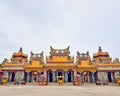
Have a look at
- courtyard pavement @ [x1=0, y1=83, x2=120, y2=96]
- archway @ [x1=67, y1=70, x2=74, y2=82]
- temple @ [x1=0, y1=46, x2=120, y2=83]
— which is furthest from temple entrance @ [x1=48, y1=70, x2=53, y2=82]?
courtyard pavement @ [x1=0, y1=83, x2=120, y2=96]

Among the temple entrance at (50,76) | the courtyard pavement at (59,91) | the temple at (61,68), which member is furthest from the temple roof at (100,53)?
the courtyard pavement at (59,91)

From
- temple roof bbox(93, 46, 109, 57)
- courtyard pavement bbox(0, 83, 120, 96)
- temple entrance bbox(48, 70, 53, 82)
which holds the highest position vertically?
temple roof bbox(93, 46, 109, 57)

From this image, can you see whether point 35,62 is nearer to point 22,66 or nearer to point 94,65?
point 22,66

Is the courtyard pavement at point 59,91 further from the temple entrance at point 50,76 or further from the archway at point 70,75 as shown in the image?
the temple entrance at point 50,76

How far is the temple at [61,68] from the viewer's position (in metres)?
29.2

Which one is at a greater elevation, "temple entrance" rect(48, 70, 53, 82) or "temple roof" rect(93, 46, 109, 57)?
"temple roof" rect(93, 46, 109, 57)

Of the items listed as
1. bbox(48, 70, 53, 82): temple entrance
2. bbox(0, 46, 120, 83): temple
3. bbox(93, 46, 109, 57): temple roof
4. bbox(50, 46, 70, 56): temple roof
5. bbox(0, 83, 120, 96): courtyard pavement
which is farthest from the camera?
bbox(93, 46, 109, 57): temple roof

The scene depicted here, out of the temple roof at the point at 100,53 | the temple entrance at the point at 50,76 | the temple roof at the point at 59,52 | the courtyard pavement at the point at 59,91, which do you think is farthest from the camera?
the temple roof at the point at 100,53

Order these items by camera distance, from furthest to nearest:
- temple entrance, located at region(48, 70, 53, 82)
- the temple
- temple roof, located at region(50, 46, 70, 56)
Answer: temple roof, located at region(50, 46, 70, 56) < temple entrance, located at region(48, 70, 53, 82) < the temple

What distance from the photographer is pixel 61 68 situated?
28938mm

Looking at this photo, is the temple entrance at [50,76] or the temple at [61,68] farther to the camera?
the temple entrance at [50,76]

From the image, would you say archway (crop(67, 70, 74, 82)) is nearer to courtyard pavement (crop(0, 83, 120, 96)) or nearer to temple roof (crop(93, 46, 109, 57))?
temple roof (crop(93, 46, 109, 57))

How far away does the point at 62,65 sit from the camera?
1140 inches

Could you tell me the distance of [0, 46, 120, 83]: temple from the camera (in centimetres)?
2920
